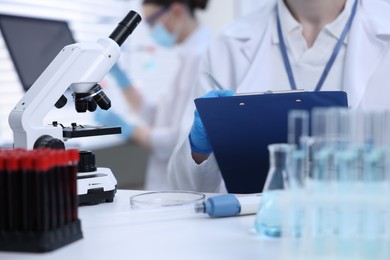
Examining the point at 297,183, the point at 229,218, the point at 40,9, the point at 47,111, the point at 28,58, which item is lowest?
the point at 229,218

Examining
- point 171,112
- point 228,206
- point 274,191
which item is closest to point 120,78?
point 171,112

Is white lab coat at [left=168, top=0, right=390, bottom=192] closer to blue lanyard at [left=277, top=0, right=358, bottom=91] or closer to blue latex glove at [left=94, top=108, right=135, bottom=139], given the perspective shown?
blue lanyard at [left=277, top=0, right=358, bottom=91]

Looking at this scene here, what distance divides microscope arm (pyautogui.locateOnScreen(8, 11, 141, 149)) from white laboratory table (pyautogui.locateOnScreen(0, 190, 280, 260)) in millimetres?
187

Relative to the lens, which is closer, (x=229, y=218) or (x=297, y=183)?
(x=297, y=183)

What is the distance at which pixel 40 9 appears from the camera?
9.02 feet

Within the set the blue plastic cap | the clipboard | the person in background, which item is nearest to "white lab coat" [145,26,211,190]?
the person in background

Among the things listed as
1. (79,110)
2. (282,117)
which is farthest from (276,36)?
(79,110)

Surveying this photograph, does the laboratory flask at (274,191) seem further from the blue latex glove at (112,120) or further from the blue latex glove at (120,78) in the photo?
the blue latex glove at (120,78)

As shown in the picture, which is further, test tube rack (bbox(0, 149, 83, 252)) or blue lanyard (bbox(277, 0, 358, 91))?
blue lanyard (bbox(277, 0, 358, 91))

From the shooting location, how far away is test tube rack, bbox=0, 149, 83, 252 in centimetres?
86

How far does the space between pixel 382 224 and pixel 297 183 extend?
119mm

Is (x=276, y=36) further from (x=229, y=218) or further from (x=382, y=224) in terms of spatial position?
(x=382, y=224)

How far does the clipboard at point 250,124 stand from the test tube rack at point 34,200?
0.42 metres

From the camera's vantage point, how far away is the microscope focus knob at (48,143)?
3.57 feet
